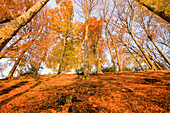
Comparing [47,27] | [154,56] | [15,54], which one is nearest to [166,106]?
[15,54]

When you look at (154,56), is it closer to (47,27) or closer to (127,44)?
(127,44)

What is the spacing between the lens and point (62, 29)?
1051 centimetres

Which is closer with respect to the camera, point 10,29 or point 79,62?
point 10,29

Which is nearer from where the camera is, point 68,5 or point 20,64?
point 20,64

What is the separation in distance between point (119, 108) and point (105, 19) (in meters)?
12.8

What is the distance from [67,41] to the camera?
11.9 m

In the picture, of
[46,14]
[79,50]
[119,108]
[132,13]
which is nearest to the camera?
[119,108]

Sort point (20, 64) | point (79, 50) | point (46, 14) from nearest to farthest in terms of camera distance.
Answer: point (20, 64) < point (46, 14) < point (79, 50)

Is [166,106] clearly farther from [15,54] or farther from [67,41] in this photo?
[67,41]

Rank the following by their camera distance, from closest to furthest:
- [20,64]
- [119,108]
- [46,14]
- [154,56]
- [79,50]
→ [119,108], [20,64], [46,14], [154,56], [79,50]

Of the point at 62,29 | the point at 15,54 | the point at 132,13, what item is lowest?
the point at 15,54

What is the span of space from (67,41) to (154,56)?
16819 millimetres

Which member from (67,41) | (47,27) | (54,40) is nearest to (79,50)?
(67,41)

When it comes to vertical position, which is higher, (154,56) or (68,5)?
(68,5)
